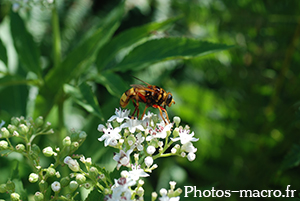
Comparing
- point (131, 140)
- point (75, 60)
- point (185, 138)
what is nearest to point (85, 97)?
point (75, 60)

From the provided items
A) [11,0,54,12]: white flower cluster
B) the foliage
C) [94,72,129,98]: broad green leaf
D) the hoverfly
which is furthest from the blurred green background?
the hoverfly

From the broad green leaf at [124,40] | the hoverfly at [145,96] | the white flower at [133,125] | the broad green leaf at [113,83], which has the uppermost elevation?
the broad green leaf at [124,40]

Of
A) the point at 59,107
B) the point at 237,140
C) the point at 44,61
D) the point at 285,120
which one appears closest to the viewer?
the point at 59,107

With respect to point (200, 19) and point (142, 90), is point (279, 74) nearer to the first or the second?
point (200, 19)

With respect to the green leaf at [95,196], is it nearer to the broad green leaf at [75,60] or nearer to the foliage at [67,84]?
the foliage at [67,84]

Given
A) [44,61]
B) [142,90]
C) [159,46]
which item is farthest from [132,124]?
[44,61]

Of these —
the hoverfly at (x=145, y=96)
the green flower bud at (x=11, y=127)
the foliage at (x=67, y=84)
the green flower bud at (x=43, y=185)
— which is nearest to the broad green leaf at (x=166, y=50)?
the foliage at (x=67, y=84)

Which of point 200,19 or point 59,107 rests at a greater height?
point 200,19

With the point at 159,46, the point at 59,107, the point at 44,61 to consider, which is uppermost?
the point at 44,61
